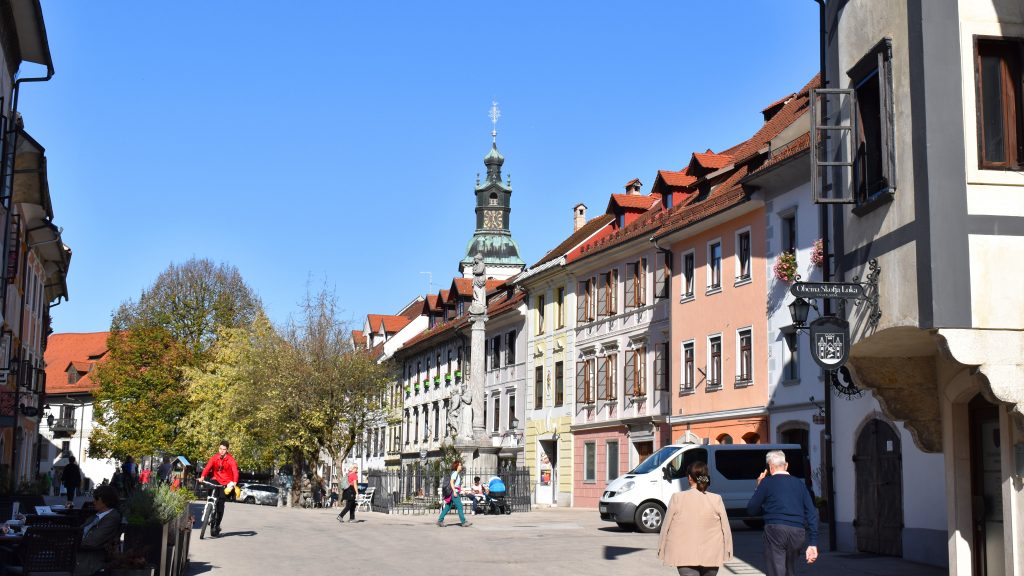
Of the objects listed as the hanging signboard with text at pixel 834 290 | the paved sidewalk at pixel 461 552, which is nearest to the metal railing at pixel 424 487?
the paved sidewalk at pixel 461 552

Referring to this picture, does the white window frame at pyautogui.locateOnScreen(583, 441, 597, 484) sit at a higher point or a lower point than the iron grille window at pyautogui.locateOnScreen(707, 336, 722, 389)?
lower

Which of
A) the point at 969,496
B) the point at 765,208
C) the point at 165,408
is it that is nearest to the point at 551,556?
the point at 969,496

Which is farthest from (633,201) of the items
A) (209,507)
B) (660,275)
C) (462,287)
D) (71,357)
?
(71,357)

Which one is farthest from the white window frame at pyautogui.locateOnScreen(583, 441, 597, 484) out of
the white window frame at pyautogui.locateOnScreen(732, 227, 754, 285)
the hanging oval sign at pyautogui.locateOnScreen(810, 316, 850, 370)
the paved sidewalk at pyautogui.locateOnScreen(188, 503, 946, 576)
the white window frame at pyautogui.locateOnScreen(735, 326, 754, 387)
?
the hanging oval sign at pyautogui.locateOnScreen(810, 316, 850, 370)

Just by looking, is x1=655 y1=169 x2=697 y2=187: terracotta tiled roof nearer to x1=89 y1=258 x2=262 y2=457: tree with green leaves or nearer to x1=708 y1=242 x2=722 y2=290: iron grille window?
x1=708 y1=242 x2=722 y2=290: iron grille window

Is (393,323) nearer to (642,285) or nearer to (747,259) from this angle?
(642,285)

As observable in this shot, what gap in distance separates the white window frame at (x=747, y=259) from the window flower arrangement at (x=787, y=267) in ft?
7.16

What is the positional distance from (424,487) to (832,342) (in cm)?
2980

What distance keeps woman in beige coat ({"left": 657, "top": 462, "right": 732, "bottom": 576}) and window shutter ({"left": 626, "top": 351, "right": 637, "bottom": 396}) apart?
31566 mm

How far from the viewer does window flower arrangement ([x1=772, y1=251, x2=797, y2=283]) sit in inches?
1280

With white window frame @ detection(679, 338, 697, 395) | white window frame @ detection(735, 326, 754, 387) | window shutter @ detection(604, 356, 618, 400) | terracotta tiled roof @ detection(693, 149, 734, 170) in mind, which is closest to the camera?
white window frame @ detection(735, 326, 754, 387)

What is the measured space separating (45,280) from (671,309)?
25798 millimetres

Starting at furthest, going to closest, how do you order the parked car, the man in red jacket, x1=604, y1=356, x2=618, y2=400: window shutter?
the parked car
x1=604, y1=356, x2=618, y2=400: window shutter
the man in red jacket

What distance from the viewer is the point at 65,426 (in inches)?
3529
